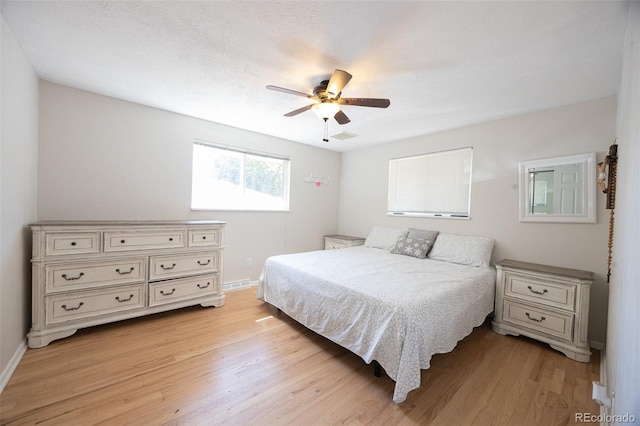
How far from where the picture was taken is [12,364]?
69.2 inches

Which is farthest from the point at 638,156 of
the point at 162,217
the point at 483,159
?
the point at 162,217

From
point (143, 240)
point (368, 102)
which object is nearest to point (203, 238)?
point (143, 240)

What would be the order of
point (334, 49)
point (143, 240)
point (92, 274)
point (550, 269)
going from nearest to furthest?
1. point (334, 49)
2. point (92, 274)
3. point (550, 269)
4. point (143, 240)

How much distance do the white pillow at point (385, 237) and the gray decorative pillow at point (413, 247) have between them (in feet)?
0.64

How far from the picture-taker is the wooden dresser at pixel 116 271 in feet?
6.88

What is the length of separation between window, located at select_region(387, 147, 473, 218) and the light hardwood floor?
5.49ft

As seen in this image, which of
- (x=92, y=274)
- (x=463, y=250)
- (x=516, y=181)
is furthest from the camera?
(x=463, y=250)

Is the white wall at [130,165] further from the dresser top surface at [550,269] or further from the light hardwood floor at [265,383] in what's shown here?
the dresser top surface at [550,269]

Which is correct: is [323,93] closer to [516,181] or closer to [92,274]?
[516,181]

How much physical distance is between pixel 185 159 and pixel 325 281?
2.42 meters

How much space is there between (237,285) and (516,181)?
149 inches

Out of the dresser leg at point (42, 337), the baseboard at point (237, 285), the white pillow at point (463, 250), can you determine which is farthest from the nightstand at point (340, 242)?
the dresser leg at point (42, 337)

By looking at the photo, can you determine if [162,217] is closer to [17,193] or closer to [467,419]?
[17,193]

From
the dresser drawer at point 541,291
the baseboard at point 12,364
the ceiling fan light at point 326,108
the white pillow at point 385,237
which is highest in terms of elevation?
the ceiling fan light at point 326,108
